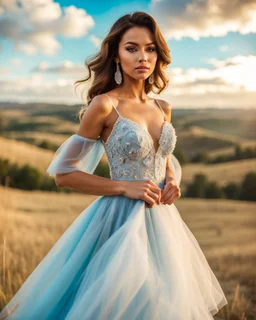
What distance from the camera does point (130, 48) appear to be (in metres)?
2.75

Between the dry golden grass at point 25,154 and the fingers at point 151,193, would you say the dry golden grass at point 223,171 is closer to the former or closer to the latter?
the dry golden grass at point 25,154

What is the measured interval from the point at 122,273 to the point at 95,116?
948 millimetres

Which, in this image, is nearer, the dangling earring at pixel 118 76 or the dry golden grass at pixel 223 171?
the dangling earring at pixel 118 76

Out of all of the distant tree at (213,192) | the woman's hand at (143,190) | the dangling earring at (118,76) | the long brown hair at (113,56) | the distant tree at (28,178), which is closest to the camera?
the woman's hand at (143,190)

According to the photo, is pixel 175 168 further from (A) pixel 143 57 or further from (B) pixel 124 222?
(A) pixel 143 57

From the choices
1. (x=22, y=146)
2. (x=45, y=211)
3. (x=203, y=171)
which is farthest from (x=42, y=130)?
(x=45, y=211)

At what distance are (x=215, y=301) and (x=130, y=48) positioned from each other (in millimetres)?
1791

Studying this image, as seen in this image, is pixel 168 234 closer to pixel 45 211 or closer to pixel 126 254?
pixel 126 254

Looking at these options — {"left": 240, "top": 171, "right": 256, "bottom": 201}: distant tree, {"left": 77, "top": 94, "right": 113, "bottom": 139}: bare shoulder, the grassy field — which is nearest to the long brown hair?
{"left": 77, "top": 94, "right": 113, "bottom": 139}: bare shoulder

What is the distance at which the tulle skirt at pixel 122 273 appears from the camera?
2.23 meters

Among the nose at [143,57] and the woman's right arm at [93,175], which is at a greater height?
the nose at [143,57]

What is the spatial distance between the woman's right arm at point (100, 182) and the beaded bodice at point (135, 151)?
10cm

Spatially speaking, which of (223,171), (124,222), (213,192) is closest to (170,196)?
(124,222)

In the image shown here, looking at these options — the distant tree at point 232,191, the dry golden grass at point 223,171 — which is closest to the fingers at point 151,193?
the dry golden grass at point 223,171
